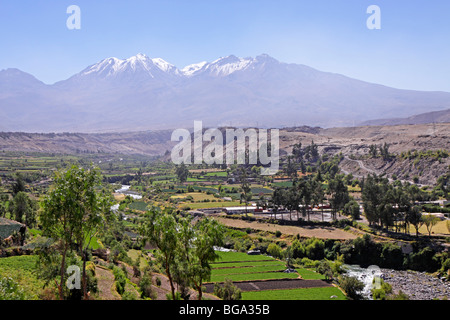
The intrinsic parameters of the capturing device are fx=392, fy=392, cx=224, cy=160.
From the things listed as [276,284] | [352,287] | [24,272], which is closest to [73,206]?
[24,272]

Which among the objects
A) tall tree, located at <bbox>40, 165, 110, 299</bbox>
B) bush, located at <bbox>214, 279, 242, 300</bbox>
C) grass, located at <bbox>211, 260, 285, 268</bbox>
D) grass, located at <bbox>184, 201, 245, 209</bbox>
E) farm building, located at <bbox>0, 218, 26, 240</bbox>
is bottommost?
grass, located at <bbox>211, 260, 285, 268</bbox>

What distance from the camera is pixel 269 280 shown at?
3650 cm

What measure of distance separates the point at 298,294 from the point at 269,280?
4.63m

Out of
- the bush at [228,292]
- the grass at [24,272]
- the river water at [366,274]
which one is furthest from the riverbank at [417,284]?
the grass at [24,272]

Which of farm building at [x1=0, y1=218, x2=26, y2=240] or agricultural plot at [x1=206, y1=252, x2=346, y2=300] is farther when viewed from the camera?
agricultural plot at [x1=206, y1=252, x2=346, y2=300]

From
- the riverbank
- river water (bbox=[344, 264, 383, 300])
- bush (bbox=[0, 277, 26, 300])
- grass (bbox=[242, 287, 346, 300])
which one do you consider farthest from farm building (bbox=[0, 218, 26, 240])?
the riverbank

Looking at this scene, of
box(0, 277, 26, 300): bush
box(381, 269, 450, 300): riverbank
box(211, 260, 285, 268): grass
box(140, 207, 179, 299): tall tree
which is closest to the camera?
box(0, 277, 26, 300): bush

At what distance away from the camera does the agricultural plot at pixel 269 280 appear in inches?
1261

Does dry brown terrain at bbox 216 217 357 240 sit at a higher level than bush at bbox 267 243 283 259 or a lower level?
higher

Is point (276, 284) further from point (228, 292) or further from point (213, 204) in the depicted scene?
point (213, 204)

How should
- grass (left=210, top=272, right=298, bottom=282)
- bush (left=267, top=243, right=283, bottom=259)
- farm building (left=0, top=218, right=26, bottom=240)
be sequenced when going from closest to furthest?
farm building (left=0, top=218, right=26, bottom=240) < grass (left=210, top=272, right=298, bottom=282) < bush (left=267, top=243, right=283, bottom=259)

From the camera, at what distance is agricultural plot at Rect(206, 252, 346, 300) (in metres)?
32.0

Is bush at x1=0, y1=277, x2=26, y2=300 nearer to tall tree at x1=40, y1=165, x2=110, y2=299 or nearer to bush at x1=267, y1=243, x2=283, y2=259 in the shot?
tall tree at x1=40, y1=165, x2=110, y2=299
